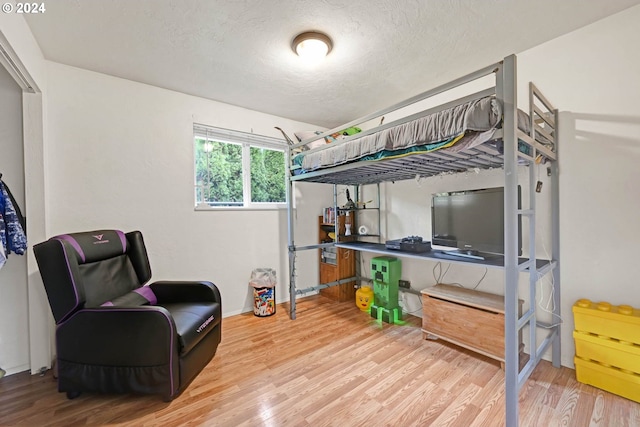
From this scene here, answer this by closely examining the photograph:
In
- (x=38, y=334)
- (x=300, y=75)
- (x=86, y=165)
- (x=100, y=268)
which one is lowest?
(x=38, y=334)

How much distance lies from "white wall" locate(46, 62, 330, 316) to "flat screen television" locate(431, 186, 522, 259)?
192cm

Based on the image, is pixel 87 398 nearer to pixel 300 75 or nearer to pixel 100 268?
pixel 100 268

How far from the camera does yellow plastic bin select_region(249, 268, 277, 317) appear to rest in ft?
9.54

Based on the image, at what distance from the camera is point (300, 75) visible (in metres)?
2.35

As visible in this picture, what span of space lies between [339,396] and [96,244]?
200 centimetres

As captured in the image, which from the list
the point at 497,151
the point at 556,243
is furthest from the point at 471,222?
the point at 497,151

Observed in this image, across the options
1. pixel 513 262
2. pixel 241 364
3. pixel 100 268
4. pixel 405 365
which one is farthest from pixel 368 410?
pixel 100 268

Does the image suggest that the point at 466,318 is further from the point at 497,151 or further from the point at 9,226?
the point at 9,226

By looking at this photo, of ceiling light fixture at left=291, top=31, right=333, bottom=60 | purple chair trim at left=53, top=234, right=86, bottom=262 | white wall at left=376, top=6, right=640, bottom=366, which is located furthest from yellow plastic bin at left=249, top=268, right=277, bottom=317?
white wall at left=376, top=6, right=640, bottom=366

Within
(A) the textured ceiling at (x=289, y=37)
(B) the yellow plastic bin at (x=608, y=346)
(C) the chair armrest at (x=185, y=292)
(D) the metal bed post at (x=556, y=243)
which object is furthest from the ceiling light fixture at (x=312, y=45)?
(B) the yellow plastic bin at (x=608, y=346)

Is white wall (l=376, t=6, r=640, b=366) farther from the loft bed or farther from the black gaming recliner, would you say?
the black gaming recliner

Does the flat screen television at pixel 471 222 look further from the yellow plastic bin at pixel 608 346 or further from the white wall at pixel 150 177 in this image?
the white wall at pixel 150 177

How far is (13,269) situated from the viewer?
6.30 ft

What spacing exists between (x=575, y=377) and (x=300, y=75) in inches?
124
